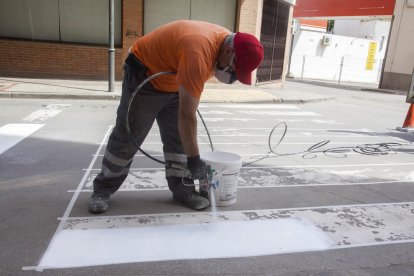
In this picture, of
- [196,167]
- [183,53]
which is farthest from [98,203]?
[183,53]

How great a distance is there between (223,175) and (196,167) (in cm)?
50

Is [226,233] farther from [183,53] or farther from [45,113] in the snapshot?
[45,113]

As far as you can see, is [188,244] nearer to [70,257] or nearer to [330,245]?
[70,257]

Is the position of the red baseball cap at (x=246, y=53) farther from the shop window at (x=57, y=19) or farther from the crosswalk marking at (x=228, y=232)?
the shop window at (x=57, y=19)

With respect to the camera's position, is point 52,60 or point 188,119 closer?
point 188,119

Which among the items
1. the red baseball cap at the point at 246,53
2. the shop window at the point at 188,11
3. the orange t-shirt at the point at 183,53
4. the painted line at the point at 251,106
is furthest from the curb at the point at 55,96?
the red baseball cap at the point at 246,53

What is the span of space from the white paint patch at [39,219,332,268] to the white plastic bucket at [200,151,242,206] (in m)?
0.34

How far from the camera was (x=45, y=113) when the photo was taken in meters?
8.25

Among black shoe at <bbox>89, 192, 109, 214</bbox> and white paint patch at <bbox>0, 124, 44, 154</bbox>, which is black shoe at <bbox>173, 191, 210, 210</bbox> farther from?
white paint patch at <bbox>0, 124, 44, 154</bbox>

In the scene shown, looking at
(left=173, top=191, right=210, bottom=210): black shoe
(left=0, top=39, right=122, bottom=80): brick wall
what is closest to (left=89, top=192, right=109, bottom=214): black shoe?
(left=173, top=191, right=210, bottom=210): black shoe

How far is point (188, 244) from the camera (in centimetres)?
317

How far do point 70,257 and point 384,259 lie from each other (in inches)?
95.0

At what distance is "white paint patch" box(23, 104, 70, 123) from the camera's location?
757 cm

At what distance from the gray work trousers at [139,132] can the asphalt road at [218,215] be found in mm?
277
